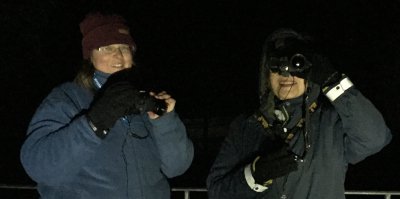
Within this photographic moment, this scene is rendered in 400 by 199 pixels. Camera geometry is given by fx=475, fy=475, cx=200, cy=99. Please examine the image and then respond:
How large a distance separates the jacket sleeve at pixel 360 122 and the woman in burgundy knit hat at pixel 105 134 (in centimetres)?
83

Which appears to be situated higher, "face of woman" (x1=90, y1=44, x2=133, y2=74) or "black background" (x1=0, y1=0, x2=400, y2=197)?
"face of woman" (x1=90, y1=44, x2=133, y2=74)

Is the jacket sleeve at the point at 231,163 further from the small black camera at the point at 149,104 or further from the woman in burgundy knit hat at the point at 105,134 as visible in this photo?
the small black camera at the point at 149,104

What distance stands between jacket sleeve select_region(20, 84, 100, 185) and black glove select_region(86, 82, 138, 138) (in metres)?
0.04

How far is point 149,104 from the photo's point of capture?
233 centimetres

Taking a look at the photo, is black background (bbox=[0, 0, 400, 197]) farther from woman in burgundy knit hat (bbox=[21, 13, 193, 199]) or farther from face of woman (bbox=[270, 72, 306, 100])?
face of woman (bbox=[270, 72, 306, 100])

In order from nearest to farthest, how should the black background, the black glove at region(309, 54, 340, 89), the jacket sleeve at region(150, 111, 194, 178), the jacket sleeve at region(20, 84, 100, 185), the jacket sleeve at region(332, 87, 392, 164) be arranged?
the jacket sleeve at region(20, 84, 100, 185), the jacket sleeve at region(332, 87, 392, 164), the black glove at region(309, 54, 340, 89), the jacket sleeve at region(150, 111, 194, 178), the black background

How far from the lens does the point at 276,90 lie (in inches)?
103

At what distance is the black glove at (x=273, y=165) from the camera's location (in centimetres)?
231

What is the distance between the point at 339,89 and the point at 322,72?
0.43 ft

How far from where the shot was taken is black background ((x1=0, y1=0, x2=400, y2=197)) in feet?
29.8

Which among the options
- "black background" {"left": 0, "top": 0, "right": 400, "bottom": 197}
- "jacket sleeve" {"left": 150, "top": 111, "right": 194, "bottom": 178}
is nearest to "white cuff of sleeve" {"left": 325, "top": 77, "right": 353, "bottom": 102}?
"jacket sleeve" {"left": 150, "top": 111, "right": 194, "bottom": 178}

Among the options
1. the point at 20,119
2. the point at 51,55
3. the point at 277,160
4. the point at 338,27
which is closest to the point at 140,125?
the point at 277,160

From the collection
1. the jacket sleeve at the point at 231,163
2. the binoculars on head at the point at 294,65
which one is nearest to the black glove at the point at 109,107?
the jacket sleeve at the point at 231,163

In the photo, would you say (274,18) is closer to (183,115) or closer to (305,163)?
(183,115)
